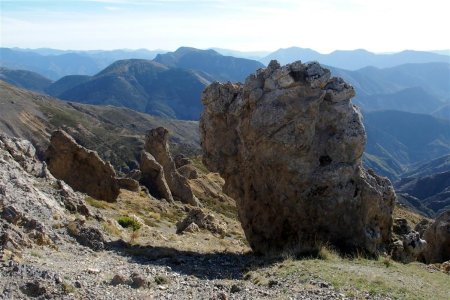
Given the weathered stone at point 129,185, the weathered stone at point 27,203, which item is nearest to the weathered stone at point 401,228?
the weathered stone at point 27,203

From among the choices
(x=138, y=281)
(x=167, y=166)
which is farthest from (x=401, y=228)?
(x=167, y=166)

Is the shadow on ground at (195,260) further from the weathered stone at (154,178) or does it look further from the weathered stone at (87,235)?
the weathered stone at (154,178)

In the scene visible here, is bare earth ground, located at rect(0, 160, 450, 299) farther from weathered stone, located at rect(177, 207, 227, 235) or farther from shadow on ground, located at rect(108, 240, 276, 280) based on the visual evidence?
weathered stone, located at rect(177, 207, 227, 235)

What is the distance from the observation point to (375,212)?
24.5 metres

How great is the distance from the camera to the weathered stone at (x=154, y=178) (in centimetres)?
5053

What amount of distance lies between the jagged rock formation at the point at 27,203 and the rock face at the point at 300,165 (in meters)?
7.67

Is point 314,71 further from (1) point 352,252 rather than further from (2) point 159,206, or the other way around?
(2) point 159,206

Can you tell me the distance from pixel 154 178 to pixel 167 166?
6116 millimetres

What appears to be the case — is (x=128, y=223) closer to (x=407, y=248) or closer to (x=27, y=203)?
(x=27, y=203)

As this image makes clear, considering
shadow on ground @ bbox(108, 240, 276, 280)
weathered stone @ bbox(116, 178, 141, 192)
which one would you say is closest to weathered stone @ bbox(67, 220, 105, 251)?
shadow on ground @ bbox(108, 240, 276, 280)

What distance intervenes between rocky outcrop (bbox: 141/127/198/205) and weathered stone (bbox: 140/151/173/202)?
205 cm

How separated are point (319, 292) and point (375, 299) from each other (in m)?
1.58

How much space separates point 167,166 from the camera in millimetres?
57594

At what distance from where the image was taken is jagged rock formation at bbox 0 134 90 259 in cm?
1700
